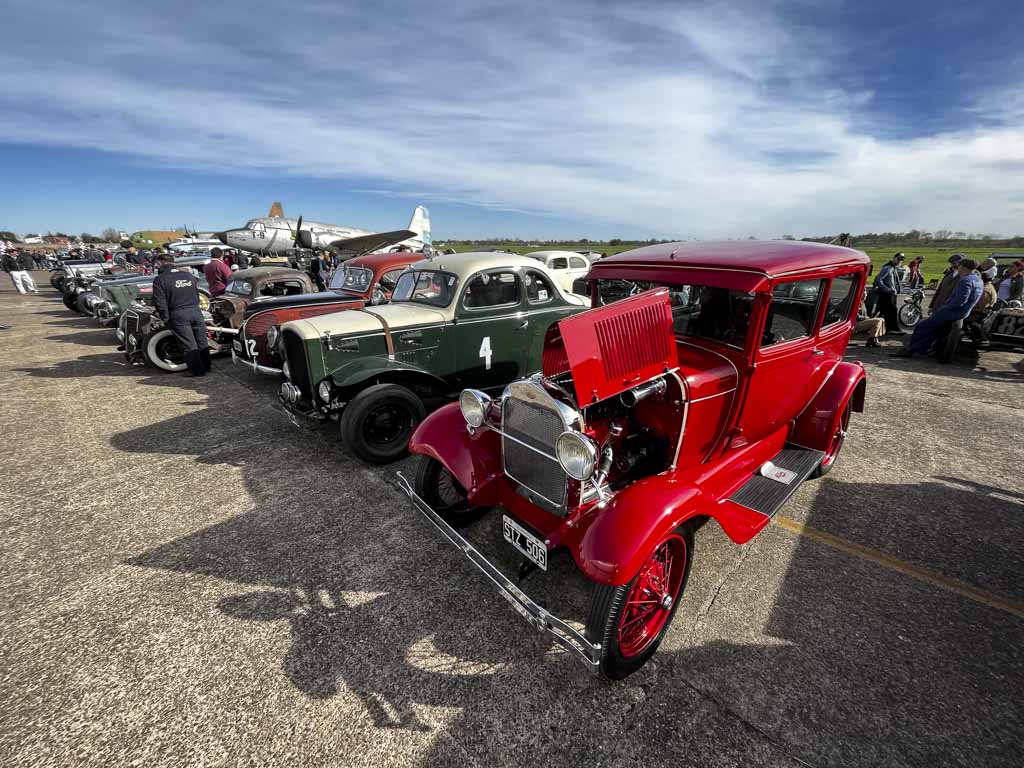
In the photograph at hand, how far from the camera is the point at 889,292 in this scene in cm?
1093

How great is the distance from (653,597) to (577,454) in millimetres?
955

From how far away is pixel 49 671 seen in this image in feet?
7.83

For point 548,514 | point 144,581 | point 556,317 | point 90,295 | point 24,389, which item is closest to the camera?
point 548,514

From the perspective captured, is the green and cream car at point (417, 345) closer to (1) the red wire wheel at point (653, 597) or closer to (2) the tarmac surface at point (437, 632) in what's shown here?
(2) the tarmac surface at point (437, 632)

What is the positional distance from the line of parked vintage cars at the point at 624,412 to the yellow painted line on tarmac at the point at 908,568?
44cm

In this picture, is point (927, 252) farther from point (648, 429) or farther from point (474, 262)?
point (648, 429)

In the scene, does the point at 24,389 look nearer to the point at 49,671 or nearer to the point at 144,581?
the point at 144,581

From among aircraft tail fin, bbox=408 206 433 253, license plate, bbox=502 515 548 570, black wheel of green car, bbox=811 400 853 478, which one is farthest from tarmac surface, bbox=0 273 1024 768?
aircraft tail fin, bbox=408 206 433 253

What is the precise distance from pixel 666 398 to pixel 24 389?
31.8 feet

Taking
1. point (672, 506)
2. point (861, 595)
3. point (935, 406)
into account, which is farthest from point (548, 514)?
point (935, 406)

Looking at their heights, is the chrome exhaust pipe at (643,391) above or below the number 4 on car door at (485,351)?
above

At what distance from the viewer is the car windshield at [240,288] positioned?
29.2 ft

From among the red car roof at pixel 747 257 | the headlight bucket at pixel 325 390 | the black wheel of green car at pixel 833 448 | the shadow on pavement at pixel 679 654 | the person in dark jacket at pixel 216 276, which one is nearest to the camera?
the shadow on pavement at pixel 679 654

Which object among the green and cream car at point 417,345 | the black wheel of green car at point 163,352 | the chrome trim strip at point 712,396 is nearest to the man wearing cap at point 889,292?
the green and cream car at point 417,345
